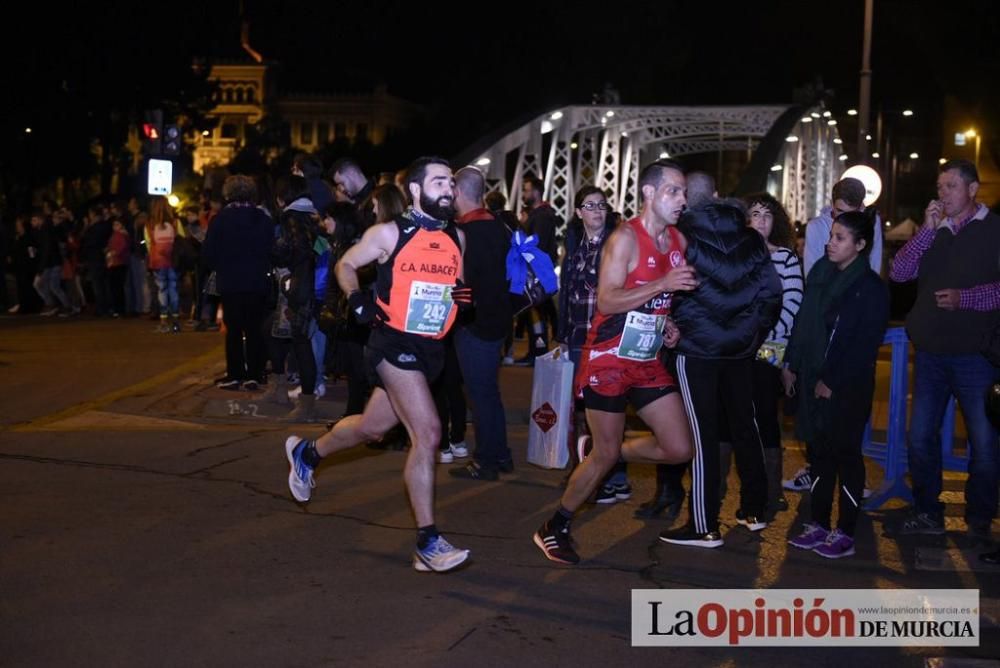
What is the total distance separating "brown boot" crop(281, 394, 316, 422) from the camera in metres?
11.0

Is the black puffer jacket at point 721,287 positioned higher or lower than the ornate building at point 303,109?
lower

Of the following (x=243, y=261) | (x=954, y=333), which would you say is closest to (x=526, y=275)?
(x=954, y=333)

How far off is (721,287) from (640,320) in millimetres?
625

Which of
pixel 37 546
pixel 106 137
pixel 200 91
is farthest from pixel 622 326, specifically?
pixel 200 91

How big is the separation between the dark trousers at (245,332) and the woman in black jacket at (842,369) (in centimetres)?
646

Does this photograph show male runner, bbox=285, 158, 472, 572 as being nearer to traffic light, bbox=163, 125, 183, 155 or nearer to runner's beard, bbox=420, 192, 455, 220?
runner's beard, bbox=420, 192, 455, 220

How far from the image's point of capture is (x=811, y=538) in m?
7.12

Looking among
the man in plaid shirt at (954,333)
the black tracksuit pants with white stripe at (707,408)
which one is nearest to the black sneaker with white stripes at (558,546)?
the black tracksuit pants with white stripe at (707,408)

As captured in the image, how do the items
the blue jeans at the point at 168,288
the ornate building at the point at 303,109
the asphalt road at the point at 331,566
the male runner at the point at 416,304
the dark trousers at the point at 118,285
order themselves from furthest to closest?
the ornate building at the point at 303,109 < the dark trousers at the point at 118,285 < the blue jeans at the point at 168,288 < the male runner at the point at 416,304 < the asphalt road at the point at 331,566

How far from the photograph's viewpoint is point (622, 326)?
6520mm

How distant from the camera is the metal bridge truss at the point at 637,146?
39000mm

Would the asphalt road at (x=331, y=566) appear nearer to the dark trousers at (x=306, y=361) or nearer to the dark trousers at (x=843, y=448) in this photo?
the dark trousers at (x=843, y=448)

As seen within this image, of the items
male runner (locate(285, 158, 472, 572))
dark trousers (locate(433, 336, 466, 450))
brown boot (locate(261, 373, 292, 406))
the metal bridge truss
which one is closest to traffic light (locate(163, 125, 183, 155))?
the metal bridge truss

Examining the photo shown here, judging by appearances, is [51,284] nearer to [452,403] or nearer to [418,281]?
[452,403]
